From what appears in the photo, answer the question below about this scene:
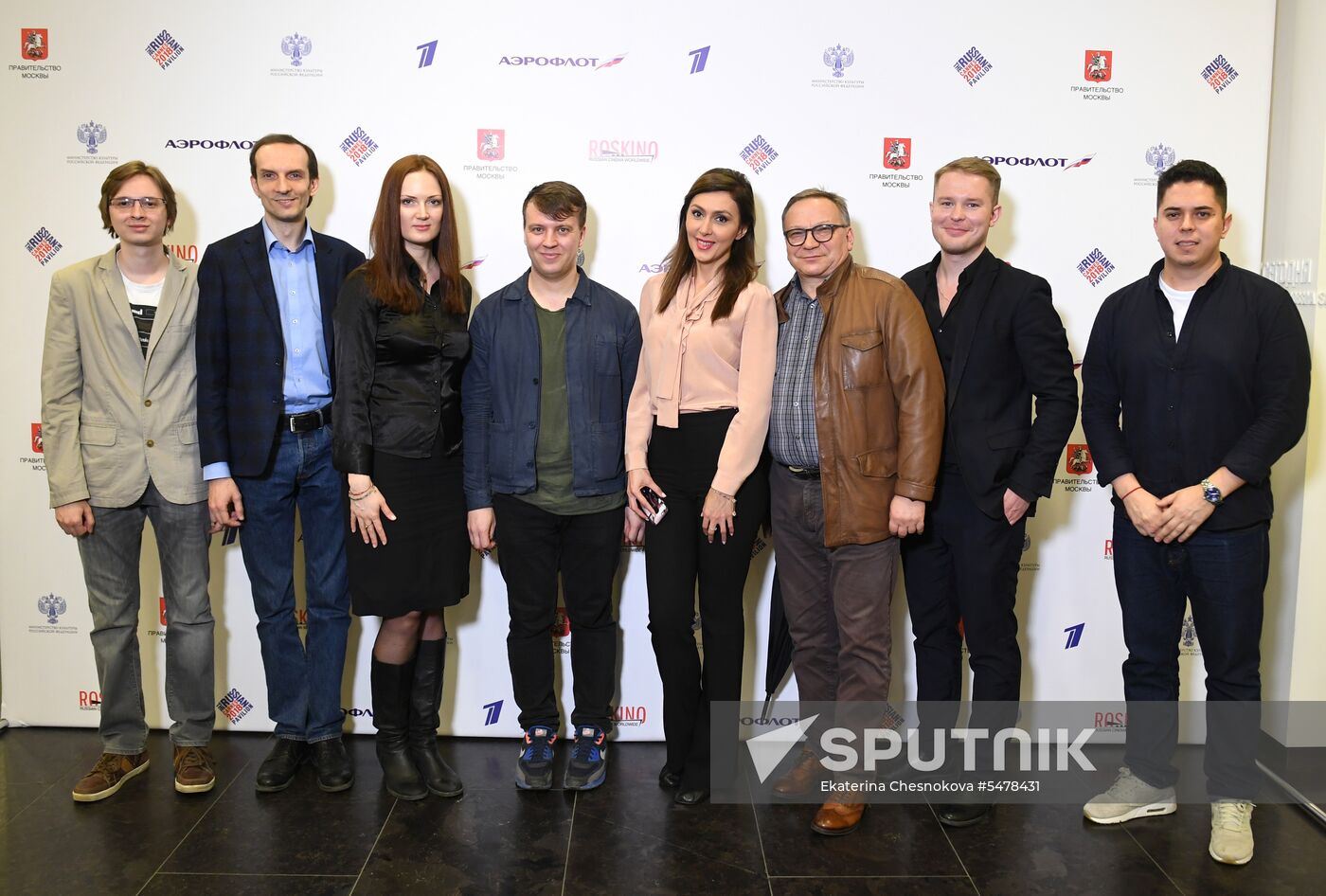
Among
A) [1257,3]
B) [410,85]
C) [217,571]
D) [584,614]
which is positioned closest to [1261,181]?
[1257,3]

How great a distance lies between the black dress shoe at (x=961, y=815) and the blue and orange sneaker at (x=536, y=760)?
1.16m

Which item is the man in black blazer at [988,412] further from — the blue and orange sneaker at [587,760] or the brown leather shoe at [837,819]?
the blue and orange sneaker at [587,760]

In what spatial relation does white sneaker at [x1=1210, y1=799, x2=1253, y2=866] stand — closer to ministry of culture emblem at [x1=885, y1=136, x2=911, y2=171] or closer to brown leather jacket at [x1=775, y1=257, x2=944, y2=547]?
brown leather jacket at [x1=775, y1=257, x2=944, y2=547]

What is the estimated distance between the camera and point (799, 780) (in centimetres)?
294

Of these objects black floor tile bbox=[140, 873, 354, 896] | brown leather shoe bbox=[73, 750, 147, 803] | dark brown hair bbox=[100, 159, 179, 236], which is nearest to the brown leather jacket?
black floor tile bbox=[140, 873, 354, 896]

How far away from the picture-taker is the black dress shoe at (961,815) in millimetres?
2795

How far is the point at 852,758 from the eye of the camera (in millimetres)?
2871

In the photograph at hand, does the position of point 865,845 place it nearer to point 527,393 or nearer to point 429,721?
point 429,721

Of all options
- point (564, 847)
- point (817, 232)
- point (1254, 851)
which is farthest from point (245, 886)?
point (1254, 851)

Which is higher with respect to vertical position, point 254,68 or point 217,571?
point 254,68

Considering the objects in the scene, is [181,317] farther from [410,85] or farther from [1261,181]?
[1261,181]

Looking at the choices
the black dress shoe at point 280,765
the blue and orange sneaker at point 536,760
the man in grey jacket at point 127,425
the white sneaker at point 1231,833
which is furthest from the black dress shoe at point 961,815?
the man in grey jacket at point 127,425

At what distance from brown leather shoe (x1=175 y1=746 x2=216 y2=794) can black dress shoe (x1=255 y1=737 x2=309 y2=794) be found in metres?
0.14

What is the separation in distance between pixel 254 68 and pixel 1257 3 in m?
3.31
